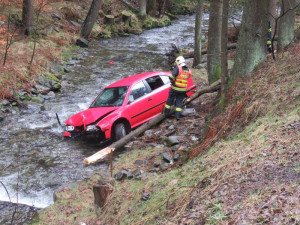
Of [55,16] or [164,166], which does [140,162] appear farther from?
[55,16]

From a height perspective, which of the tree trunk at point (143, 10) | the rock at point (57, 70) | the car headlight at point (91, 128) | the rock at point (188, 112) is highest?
the tree trunk at point (143, 10)

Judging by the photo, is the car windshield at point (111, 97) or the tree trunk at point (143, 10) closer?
the car windshield at point (111, 97)

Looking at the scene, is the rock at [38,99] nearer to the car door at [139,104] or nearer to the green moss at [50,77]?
the green moss at [50,77]

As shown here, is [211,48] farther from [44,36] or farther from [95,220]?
[44,36]

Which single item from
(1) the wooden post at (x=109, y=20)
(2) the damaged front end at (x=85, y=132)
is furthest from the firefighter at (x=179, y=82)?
(1) the wooden post at (x=109, y=20)

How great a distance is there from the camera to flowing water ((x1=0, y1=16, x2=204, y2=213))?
7461 millimetres

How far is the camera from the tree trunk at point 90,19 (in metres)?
22.1

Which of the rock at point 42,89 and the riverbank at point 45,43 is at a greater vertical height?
the riverbank at point 45,43

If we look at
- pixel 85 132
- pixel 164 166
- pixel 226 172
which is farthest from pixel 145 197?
A: pixel 85 132

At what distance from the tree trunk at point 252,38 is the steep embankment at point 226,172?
0.89 ft

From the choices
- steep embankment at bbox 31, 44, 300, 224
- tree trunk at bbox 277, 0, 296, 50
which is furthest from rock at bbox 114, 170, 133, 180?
tree trunk at bbox 277, 0, 296, 50

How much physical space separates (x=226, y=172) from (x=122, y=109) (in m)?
5.28

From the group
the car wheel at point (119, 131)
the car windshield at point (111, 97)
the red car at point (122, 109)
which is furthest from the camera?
the car windshield at point (111, 97)

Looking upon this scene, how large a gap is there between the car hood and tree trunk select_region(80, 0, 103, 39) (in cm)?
1394
